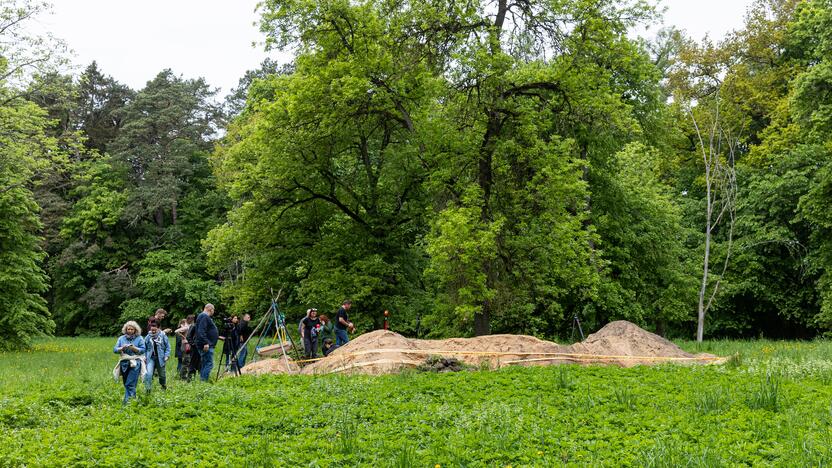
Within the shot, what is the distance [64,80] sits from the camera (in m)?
29.3

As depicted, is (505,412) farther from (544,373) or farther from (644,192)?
(644,192)

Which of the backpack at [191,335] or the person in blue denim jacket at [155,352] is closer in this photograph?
the person in blue denim jacket at [155,352]

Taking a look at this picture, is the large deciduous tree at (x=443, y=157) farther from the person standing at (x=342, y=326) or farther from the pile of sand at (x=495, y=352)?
the person standing at (x=342, y=326)

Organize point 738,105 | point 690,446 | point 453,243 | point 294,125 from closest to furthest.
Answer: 1. point 690,446
2. point 453,243
3. point 294,125
4. point 738,105

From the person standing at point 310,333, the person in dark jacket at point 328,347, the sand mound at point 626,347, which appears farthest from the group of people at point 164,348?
the sand mound at point 626,347

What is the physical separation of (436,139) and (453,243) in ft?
14.2

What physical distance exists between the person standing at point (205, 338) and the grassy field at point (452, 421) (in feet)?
8.13

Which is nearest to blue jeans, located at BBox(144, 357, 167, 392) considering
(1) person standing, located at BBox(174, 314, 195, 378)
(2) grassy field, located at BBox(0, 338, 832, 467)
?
(2) grassy field, located at BBox(0, 338, 832, 467)

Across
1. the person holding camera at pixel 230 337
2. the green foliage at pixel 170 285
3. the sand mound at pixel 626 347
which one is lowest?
the sand mound at pixel 626 347

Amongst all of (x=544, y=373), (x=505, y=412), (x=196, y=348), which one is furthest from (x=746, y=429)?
(x=196, y=348)

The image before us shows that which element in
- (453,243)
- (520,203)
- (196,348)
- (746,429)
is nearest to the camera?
(746,429)

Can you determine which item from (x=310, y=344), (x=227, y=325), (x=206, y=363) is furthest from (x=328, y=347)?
(x=206, y=363)

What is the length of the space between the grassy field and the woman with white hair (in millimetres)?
413

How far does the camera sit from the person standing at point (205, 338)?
15.0 metres
